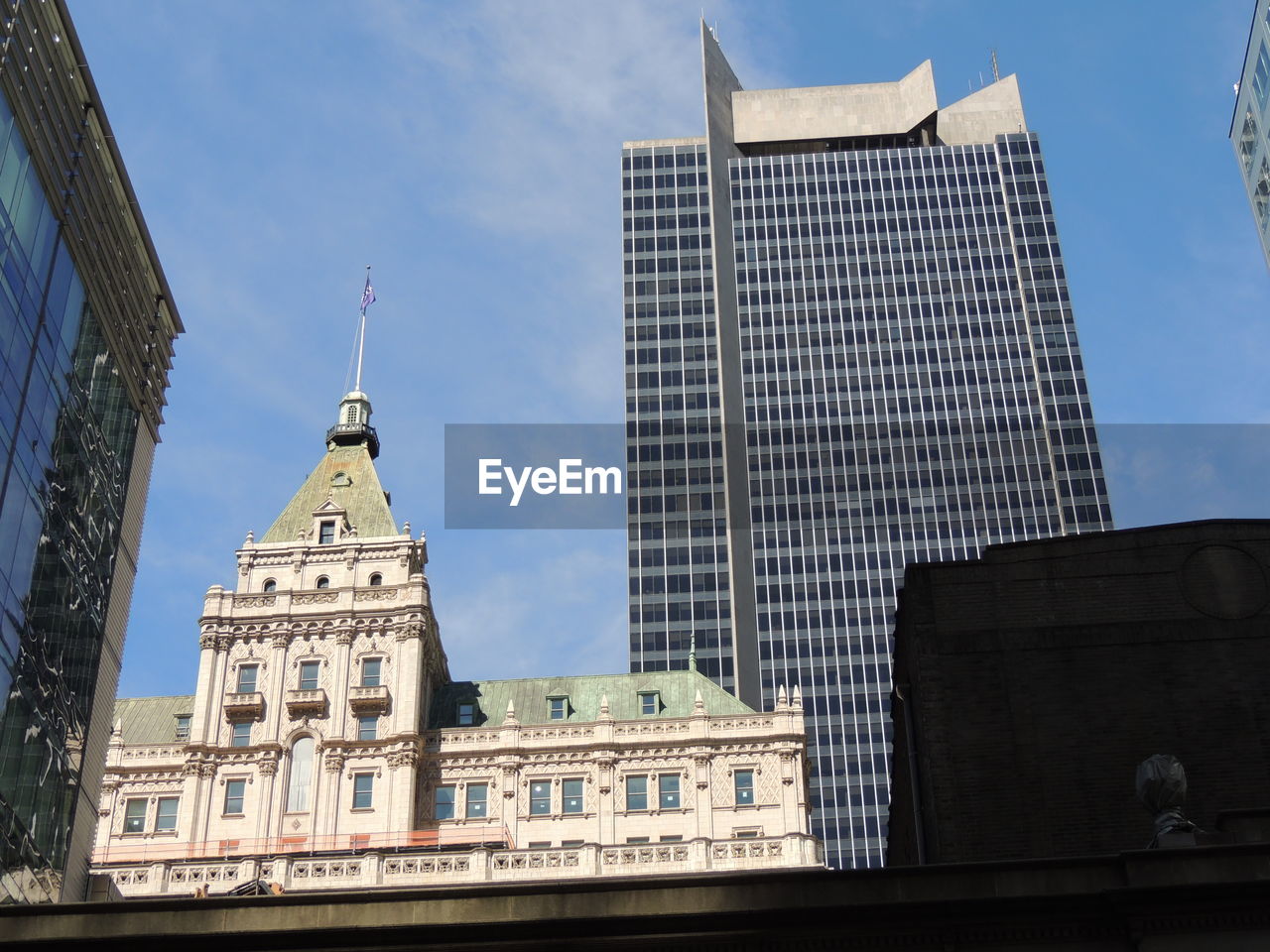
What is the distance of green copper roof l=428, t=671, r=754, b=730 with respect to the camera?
80.6 meters

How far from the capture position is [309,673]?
77.8 m

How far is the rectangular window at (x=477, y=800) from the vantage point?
7406 centimetres

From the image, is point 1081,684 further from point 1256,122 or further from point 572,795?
point 1256,122

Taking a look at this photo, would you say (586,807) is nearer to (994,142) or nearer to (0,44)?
(0,44)

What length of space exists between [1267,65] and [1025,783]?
58.1 meters

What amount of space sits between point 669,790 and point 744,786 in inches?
136

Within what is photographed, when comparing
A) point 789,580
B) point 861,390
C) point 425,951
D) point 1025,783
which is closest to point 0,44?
point 425,951

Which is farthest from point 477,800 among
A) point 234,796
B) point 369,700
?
point 234,796

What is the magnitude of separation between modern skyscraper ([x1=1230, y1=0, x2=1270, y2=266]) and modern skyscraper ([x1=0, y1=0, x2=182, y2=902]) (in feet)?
184

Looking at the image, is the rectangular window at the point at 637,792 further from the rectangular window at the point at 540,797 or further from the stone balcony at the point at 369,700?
the stone balcony at the point at 369,700

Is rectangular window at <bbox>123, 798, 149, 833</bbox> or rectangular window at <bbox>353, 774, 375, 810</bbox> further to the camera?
rectangular window at <bbox>353, 774, 375, 810</bbox>

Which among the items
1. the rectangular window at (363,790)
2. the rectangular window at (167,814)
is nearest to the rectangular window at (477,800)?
the rectangular window at (363,790)

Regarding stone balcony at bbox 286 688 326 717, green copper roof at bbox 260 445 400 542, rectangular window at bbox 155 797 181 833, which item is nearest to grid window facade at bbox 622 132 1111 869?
green copper roof at bbox 260 445 400 542

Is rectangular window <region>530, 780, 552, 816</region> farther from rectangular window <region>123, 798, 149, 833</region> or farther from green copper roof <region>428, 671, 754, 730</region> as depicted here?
rectangular window <region>123, 798, 149, 833</region>
